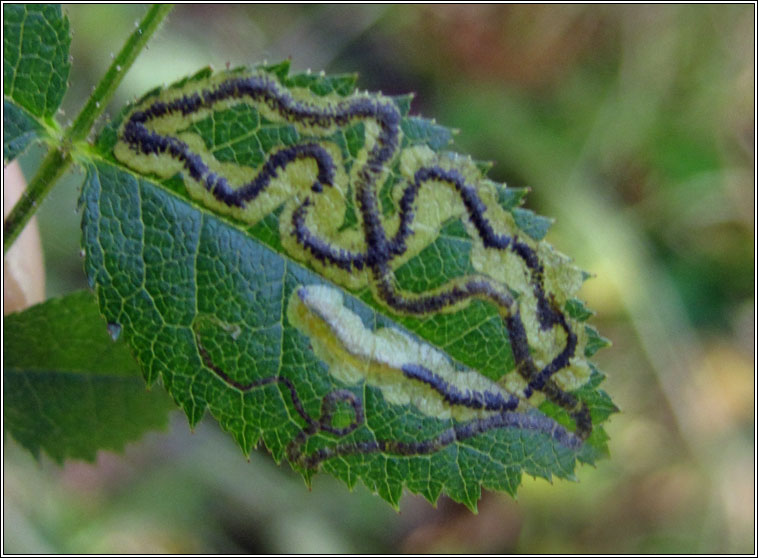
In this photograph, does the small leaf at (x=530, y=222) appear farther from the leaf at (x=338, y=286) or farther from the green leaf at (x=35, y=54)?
the green leaf at (x=35, y=54)

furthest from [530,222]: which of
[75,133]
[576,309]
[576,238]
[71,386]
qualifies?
[576,238]

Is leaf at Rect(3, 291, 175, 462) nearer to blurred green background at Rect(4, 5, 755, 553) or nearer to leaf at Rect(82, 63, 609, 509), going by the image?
leaf at Rect(82, 63, 609, 509)

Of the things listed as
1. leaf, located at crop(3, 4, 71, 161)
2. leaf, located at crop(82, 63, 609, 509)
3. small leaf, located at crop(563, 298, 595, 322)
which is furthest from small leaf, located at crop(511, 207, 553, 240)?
leaf, located at crop(3, 4, 71, 161)

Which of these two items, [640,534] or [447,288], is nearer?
[447,288]

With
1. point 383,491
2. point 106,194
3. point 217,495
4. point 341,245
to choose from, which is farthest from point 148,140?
point 217,495

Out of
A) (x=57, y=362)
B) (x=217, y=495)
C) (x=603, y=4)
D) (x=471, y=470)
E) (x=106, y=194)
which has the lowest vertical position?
(x=217, y=495)

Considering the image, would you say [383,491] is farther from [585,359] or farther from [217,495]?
[217,495]

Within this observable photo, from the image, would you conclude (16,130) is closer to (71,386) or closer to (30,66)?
(30,66)
